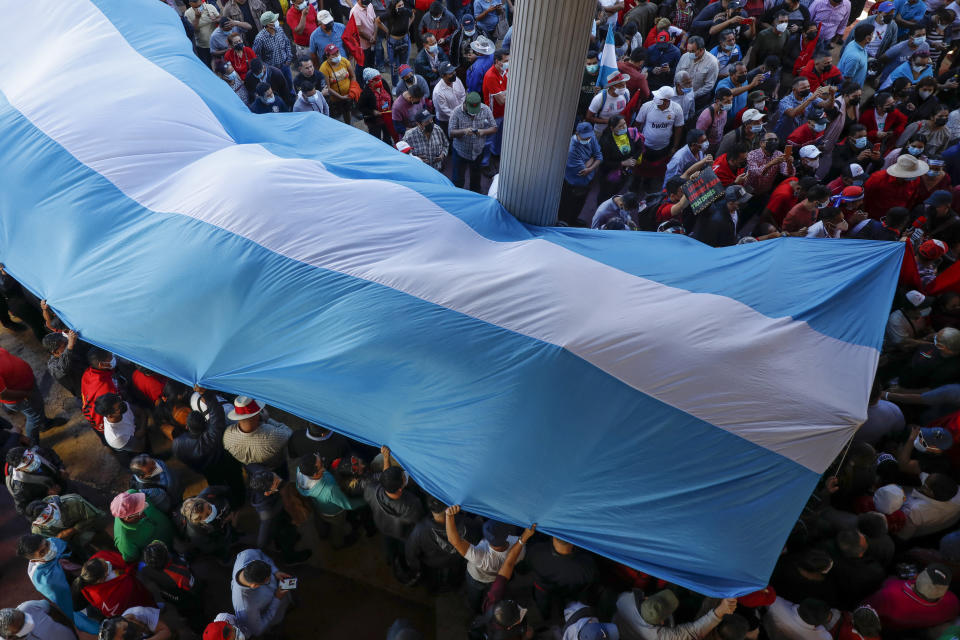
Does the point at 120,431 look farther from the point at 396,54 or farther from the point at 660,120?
the point at 396,54

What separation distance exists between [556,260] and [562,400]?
3.25 ft

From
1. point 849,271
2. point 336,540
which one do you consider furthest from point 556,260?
point 336,540

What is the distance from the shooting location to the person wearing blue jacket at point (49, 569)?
388 centimetres

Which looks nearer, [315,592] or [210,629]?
[210,629]

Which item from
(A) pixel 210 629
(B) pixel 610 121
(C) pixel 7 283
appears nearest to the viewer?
(A) pixel 210 629

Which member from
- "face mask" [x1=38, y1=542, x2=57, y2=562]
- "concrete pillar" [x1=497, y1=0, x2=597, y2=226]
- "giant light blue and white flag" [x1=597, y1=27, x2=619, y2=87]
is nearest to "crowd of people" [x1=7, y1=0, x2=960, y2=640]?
"face mask" [x1=38, y1=542, x2=57, y2=562]

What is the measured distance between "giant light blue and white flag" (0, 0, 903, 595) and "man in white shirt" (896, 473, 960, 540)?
3.85ft

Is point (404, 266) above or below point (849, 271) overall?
below

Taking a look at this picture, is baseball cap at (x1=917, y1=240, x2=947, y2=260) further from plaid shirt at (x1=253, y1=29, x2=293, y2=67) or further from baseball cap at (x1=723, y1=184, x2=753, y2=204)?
plaid shirt at (x1=253, y1=29, x2=293, y2=67)

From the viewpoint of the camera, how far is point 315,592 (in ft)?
16.4

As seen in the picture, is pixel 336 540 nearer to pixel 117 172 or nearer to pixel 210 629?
pixel 210 629

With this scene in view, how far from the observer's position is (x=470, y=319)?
4.08 metres

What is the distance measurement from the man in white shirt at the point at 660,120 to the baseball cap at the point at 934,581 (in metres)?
5.07

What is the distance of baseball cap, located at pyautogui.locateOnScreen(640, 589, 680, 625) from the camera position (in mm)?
3721
